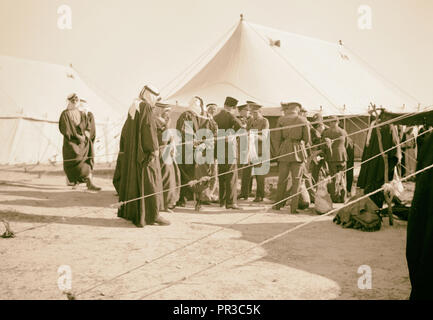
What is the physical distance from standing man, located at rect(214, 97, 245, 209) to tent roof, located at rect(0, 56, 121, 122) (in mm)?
11374

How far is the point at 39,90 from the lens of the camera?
54.7ft

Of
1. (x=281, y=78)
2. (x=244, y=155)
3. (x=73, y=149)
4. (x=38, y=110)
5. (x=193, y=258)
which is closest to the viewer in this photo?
(x=193, y=258)

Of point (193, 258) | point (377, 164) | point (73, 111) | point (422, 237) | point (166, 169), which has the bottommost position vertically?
point (193, 258)

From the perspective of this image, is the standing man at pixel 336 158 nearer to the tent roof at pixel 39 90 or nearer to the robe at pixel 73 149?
the robe at pixel 73 149

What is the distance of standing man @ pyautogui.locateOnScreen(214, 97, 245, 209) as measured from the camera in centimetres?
698

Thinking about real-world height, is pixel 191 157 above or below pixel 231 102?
below

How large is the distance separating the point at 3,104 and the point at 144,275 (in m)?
14.7

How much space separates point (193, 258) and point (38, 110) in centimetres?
1443

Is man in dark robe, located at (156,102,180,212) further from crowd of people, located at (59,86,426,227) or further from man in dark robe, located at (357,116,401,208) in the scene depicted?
man in dark robe, located at (357,116,401,208)

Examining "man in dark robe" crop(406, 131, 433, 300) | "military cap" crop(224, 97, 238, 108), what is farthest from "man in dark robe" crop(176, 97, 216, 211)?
"man in dark robe" crop(406, 131, 433, 300)

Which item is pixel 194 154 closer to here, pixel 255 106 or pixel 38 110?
pixel 255 106

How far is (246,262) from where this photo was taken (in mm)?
3828

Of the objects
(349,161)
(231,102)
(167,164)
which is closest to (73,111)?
(167,164)
